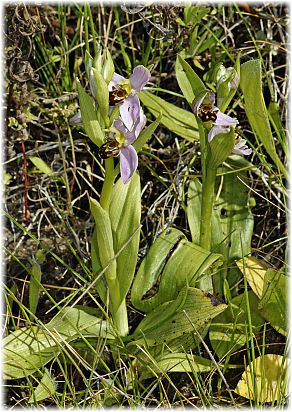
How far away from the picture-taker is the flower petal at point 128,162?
4.47 feet

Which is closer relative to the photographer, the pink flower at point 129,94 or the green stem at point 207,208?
the pink flower at point 129,94

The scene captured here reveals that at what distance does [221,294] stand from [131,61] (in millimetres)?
778

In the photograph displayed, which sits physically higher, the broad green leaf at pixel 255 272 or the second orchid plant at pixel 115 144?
the second orchid plant at pixel 115 144

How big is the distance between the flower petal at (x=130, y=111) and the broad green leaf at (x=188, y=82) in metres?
0.22

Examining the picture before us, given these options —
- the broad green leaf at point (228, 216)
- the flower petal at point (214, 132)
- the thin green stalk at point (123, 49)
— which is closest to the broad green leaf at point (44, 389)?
the broad green leaf at point (228, 216)

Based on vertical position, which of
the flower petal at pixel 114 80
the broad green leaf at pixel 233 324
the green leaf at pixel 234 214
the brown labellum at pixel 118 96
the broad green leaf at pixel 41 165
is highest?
the flower petal at pixel 114 80

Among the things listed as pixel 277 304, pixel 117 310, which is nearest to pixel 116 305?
pixel 117 310

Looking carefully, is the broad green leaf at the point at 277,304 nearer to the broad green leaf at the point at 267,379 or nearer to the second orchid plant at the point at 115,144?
the broad green leaf at the point at 267,379

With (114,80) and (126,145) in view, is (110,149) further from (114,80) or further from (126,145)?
(114,80)

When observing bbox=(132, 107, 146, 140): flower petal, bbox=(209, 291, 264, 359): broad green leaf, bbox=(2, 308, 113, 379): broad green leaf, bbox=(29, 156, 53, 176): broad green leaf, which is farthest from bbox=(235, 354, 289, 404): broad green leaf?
bbox=(29, 156, 53, 176): broad green leaf

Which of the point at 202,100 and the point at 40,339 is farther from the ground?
the point at 202,100

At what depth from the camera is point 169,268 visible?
1550 mm

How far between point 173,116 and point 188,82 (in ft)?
0.48

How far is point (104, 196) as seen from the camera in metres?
1.43
